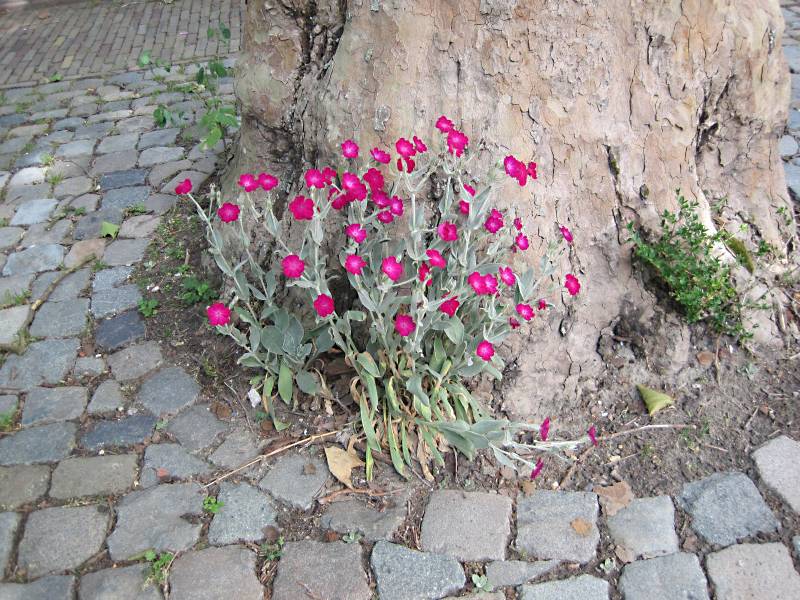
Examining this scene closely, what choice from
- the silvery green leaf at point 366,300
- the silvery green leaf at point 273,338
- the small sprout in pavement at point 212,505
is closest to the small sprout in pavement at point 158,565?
the small sprout in pavement at point 212,505

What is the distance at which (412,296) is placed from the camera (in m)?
2.38

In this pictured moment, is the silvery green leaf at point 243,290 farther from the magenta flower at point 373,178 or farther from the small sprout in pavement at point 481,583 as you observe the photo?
the small sprout in pavement at point 481,583

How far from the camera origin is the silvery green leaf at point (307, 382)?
276 cm

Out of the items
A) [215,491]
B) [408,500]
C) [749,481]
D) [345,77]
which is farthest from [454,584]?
[345,77]

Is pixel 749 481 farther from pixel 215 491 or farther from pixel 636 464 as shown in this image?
pixel 215 491

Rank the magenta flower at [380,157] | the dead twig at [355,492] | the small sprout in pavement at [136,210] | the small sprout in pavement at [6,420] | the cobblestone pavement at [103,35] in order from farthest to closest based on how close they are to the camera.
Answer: the cobblestone pavement at [103,35] → the small sprout in pavement at [136,210] → the small sprout in pavement at [6,420] → the dead twig at [355,492] → the magenta flower at [380,157]

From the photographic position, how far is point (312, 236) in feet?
7.80

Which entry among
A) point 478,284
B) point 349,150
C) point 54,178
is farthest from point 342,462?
point 54,178

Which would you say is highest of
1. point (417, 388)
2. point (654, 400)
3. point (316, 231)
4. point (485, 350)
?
point (316, 231)

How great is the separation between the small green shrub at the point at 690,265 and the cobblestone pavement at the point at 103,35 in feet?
15.5

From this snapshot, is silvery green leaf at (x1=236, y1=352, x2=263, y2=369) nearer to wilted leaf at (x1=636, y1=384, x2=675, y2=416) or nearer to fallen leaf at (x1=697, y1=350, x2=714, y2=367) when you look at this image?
wilted leaf at (x1=636, y1=384, x2=675, y2=416)

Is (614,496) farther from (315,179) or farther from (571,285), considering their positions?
(315,179)

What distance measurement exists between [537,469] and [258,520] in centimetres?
97

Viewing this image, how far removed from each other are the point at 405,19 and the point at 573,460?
1.71 m
